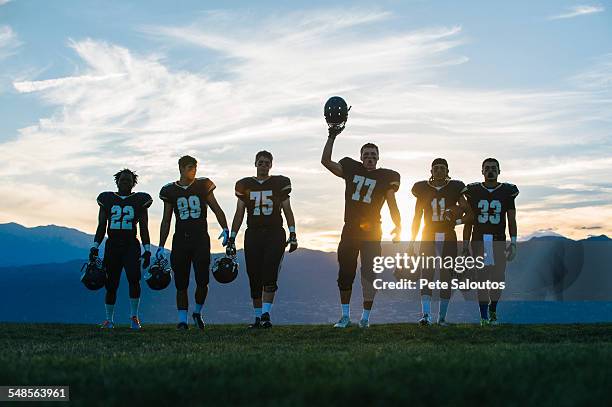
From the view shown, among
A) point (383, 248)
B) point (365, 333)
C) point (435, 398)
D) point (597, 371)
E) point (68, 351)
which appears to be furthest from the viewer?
point (383, 248)

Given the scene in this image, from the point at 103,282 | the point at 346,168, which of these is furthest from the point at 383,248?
the point at 103,282

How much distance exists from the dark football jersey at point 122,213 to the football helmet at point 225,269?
201cm

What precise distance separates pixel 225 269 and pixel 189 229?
99 cm

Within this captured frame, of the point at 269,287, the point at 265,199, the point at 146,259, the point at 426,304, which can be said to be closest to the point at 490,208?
the point at 426,304

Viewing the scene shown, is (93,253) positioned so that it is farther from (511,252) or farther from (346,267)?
(511,252)

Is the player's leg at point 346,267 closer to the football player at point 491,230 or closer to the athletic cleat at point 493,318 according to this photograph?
the football player at point 491,230

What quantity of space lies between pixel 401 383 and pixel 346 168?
7.98 meters

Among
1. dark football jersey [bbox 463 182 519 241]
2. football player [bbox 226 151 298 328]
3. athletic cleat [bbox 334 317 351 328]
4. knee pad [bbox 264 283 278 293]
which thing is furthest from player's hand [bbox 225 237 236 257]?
dark football jersey [bbox 463 182 519 241]

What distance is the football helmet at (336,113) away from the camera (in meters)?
12.5

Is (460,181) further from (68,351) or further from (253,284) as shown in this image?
(68,351)

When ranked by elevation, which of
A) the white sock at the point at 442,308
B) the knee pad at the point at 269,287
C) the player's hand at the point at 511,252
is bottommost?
the white sock at the point at 442,308

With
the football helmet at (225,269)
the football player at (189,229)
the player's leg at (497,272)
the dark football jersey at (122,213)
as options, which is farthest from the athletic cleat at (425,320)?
the dark football jersey at (122,213)

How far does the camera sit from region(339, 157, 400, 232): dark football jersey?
1271 centimetres

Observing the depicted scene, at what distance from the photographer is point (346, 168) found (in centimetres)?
A: 1284
